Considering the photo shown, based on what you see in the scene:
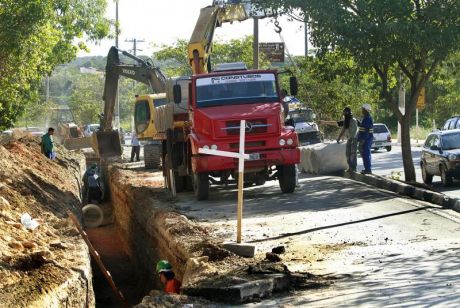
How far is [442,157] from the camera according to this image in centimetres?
2386

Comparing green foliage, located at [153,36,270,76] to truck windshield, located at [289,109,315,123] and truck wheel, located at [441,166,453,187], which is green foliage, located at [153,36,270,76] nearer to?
truck windshield, located at [289,109,315,123]

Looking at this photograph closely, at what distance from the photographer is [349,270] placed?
36.8 ft

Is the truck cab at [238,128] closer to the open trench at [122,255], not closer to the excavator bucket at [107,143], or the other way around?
the open trench at [122,255]

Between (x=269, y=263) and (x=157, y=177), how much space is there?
2026 centimetres

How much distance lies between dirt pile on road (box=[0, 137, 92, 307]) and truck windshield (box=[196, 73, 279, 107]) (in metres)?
3.99

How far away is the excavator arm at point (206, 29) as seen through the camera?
25.9 m

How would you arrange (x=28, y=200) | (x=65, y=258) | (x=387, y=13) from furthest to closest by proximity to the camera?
(x=387, y=13)
(x=28, y=200)
(x=65, y=258)

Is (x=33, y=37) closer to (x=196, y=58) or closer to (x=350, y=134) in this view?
(x=196, y=58)

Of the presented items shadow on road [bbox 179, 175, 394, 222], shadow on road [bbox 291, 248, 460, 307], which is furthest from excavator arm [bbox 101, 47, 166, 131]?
shadow on road [bbox 291, 248, 460, 307]

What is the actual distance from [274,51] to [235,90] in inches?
1301

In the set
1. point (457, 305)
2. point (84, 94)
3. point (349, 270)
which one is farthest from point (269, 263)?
point (84, 94)

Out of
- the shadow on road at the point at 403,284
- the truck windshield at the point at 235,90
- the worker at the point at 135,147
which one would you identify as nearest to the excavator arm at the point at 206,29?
the truck windshield at the point at 235,90

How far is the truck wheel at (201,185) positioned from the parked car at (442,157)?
21.1ft

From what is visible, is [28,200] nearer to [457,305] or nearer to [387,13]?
[387,13]
